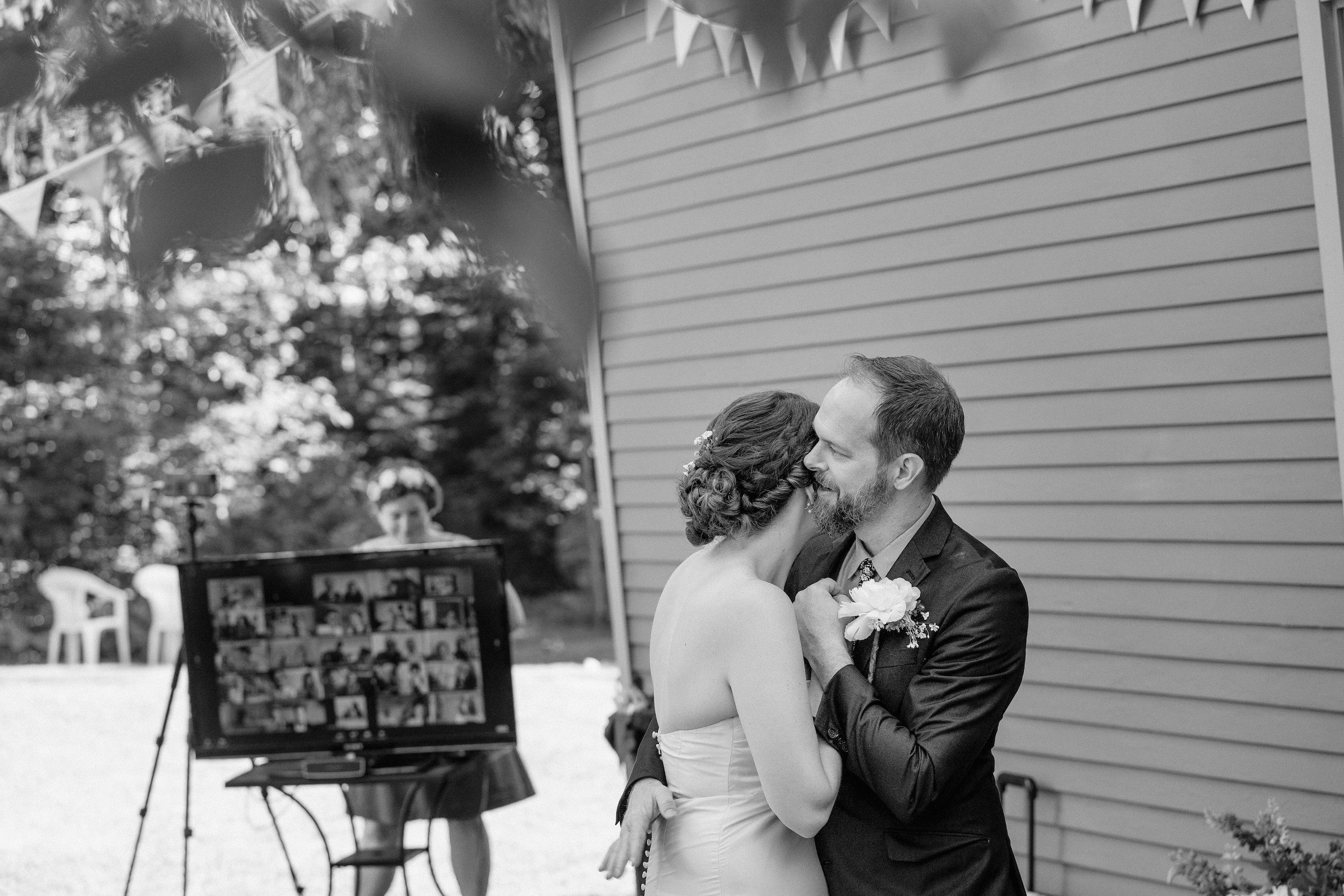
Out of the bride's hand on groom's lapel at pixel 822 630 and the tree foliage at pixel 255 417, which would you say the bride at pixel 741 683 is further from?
the tree foliage at pixel 255 417

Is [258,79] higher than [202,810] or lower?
higher

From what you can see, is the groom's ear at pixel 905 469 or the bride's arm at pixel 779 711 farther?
the groom's ear at pixel 905 469

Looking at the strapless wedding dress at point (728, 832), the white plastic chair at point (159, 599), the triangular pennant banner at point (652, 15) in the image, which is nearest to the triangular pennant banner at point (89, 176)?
the triangular pennant banner at point (652, 15)

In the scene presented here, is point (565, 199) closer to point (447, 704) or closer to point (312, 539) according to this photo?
point (447, 704)

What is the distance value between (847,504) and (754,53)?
53.0 inches

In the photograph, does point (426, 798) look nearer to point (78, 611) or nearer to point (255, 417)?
point (78, 611)

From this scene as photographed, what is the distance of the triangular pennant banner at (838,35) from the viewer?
876mm

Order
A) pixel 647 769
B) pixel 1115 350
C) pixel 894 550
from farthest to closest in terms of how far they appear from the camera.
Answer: pixel 1115 350 < pixel 647 769 < pixel 894 550

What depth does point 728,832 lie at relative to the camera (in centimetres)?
228

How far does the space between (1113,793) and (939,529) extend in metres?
1.91

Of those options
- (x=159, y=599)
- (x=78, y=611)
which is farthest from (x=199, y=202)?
(x=78, y=611)

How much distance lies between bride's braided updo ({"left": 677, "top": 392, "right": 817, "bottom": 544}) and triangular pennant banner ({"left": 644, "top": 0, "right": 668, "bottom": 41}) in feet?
4.14

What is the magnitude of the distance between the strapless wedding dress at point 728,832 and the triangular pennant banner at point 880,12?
5.11ft

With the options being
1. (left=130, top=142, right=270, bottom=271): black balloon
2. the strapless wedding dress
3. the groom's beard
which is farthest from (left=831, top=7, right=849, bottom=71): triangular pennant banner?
the strapless wedding dress
